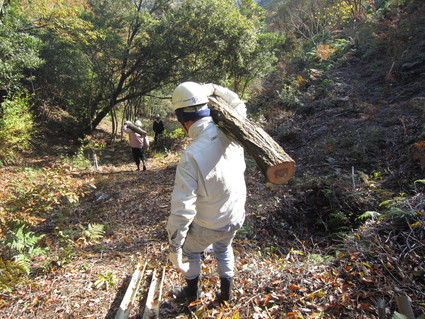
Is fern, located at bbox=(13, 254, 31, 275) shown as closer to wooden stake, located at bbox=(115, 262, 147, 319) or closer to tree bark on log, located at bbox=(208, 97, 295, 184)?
wooden stake, located at bbox=(115, 262, 147, 319)

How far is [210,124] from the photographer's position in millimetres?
2336

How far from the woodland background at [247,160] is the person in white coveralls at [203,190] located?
69 centimetres

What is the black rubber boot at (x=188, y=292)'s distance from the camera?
2.70 m

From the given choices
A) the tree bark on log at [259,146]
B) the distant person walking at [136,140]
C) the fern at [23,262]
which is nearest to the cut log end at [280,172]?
the tree bark on log at [259,146]

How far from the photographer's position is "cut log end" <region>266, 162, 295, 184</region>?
86.3 inches

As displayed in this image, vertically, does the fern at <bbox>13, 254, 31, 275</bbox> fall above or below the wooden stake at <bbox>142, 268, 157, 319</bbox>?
above

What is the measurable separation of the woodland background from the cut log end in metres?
1.21

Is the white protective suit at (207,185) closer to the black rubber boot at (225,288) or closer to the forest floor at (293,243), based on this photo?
the black rubber boot at (225,288)

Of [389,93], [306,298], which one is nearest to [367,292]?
[306,298]

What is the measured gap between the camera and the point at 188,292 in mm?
2750

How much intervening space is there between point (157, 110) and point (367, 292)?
65.8 ft

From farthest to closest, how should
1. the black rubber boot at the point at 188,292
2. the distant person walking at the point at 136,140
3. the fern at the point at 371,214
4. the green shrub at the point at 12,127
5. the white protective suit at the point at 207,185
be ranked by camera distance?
the green shrub at the point at 12,127 → the distant person walking at the point at 136,140 → the fern at the point at 371,214 → the black rubber boot at the point at 188,292 → the white protective suit at the point at 207,185

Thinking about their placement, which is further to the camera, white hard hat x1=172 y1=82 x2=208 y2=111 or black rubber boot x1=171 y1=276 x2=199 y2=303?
black rubber boot x1=171 y1=276 x2=199 y2=303

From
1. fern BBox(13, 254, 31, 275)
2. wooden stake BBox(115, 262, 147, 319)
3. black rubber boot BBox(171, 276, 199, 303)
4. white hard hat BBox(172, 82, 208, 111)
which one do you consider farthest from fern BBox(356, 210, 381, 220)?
fern BBox(13, 254, 31, 275)
